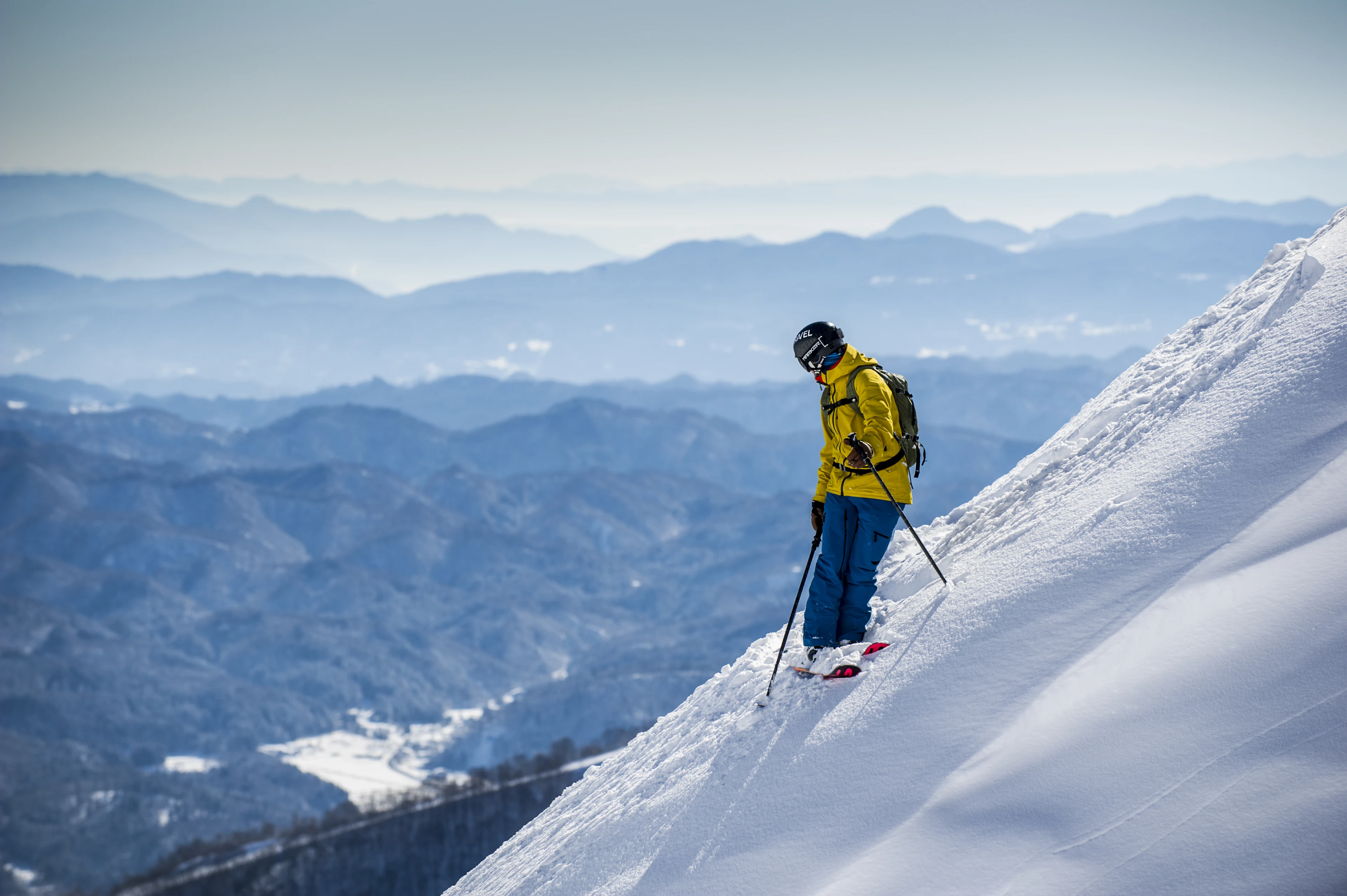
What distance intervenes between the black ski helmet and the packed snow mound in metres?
3.15

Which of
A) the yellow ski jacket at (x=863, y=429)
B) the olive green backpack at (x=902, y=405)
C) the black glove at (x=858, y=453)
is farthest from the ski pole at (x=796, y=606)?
the olive green backpack at (x=902, y=405)

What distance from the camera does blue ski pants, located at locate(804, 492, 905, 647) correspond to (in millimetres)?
10805

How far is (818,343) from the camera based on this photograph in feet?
34.5

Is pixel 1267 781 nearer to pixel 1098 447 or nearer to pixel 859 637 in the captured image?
pixel 859 637

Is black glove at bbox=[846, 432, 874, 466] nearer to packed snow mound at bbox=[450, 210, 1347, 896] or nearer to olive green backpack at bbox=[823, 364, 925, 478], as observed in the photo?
olive green backpack at bbox=[823, 364, 925, 478]

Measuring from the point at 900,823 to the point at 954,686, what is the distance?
1594mm

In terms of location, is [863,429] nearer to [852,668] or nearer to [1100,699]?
[852,668]

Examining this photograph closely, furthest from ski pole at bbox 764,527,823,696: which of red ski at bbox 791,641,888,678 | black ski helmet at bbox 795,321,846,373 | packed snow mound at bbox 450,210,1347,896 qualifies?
black ski helmet at bbox 795,321,846,373

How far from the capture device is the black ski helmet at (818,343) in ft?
34.4

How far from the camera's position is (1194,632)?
834 centimetres

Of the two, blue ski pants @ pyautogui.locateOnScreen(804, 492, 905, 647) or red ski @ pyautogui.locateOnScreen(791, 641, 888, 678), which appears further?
red ski @ pyautogui.locateOnScreen(791, 641, 888, 678)

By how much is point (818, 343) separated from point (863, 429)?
3.43 ft

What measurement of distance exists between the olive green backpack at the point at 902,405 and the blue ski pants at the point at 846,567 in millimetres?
588

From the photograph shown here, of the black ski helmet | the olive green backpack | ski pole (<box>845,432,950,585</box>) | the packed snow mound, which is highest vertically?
the black ski helmet
